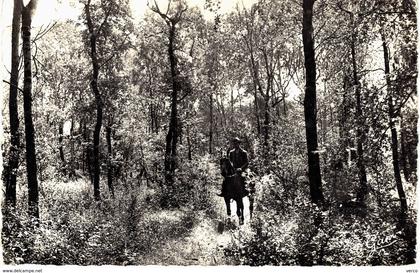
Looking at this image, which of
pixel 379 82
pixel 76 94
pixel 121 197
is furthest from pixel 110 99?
pixel 379 82

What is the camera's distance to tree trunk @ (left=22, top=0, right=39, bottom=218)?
1010 centimetres

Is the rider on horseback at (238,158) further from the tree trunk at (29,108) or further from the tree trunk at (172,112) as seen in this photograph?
the tree trunk at (172,112)

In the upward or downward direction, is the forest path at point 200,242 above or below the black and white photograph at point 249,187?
below

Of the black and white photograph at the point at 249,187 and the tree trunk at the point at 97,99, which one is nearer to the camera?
the black and white photograph at the point at 249,187

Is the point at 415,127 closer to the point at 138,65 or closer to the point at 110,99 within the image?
the point at 110,99

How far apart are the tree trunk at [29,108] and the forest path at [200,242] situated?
3179 millimetres

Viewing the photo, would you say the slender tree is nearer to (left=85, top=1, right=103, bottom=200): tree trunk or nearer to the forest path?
(left=85, top=1, right=103, bottom=200): tree trunk

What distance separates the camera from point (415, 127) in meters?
7.81

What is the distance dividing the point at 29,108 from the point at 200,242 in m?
5.13

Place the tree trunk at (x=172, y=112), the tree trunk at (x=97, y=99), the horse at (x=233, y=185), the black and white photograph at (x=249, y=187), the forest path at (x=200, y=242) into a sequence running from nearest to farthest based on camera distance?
the black and white photograph at (x=249, y=187), the forest path at (x=200, y=242), the horse at (x=233, y=185), the tree trunk at (x=97, y=99), the tree trunk at (x=172, y=112)

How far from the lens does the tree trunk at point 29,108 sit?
398 inches

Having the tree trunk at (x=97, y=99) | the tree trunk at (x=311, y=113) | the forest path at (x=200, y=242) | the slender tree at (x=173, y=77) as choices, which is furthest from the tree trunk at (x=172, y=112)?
the tree trunk at (x=311, y=113)

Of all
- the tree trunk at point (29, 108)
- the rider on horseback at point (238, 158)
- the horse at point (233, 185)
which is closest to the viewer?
the tree trunk at point (29, 108)

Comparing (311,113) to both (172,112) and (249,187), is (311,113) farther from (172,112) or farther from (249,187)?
(172,112)
